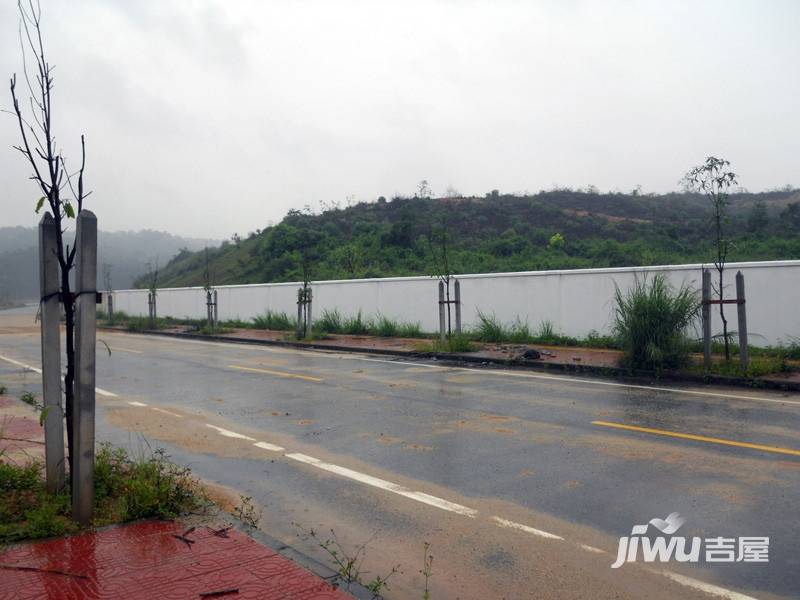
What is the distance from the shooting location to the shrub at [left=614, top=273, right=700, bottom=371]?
13445mm

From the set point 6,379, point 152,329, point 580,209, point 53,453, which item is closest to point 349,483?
point 53,453

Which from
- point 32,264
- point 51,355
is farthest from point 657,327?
point 32,264

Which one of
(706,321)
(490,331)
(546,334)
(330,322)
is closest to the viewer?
(706,321)

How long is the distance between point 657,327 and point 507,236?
99.9 feet

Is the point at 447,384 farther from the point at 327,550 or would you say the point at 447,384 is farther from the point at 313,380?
the point at 327,550

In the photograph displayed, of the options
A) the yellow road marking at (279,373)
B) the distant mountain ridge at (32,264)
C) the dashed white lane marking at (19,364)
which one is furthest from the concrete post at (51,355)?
the distant mountain ridge at (32,264)

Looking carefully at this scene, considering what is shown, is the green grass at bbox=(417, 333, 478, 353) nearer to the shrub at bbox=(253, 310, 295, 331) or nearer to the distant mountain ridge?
the shrub at bbox=(253, 310, 295, 331)

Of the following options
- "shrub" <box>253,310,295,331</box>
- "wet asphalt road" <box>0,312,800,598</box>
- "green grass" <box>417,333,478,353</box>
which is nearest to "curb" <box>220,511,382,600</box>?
"wet asphalt road" <box>0,312,800,598</box>

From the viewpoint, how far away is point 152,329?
3241 centimetres

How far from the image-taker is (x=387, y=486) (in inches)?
251

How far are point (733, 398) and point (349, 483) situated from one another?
23.3ft

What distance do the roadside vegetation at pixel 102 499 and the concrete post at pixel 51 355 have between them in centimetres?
24

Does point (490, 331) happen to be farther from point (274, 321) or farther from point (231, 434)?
point (274, 321)

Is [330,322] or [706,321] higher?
[706,321]
